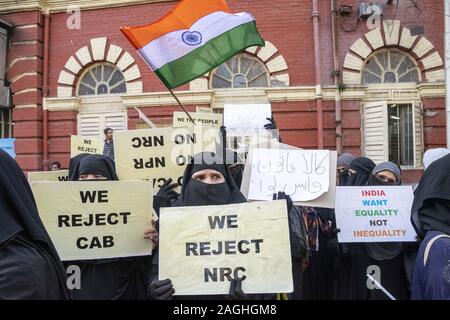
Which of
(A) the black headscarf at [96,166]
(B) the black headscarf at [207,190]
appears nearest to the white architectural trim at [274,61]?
(A) the black headscarf at [96,166]

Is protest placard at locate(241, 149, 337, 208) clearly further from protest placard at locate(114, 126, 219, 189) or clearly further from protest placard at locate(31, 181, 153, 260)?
protest placard at locate(31, 181, 153, 260)

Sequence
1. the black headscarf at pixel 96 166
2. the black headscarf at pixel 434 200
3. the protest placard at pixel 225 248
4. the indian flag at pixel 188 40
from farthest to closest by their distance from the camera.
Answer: the indian flag at pixel 188 40
the black headscarf at pixel 96 166
the protest placard at pixel 225 248
the black headscarf at pixel 434 200

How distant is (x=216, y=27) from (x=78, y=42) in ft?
22.6

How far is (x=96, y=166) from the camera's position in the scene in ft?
12.5

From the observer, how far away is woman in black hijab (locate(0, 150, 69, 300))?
1.59 m

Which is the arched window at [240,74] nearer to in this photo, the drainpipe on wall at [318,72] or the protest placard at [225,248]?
the drainpipe on wall at [318,72]

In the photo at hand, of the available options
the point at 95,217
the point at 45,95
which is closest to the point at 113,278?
the point at 95,217

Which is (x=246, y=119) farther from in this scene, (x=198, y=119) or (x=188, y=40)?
(x=188, y=40)

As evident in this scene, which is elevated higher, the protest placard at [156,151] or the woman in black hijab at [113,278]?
the protest placard at [156,151]

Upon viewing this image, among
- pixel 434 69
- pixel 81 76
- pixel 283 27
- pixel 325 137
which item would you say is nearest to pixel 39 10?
pixel 81 76

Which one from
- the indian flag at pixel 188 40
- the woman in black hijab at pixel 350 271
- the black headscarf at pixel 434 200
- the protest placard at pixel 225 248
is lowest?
the woman in black hijab at pixel 350 271

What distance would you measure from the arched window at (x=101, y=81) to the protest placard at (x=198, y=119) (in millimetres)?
5218

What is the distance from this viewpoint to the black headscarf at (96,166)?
3758 millimetres

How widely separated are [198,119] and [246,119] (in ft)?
2.16
